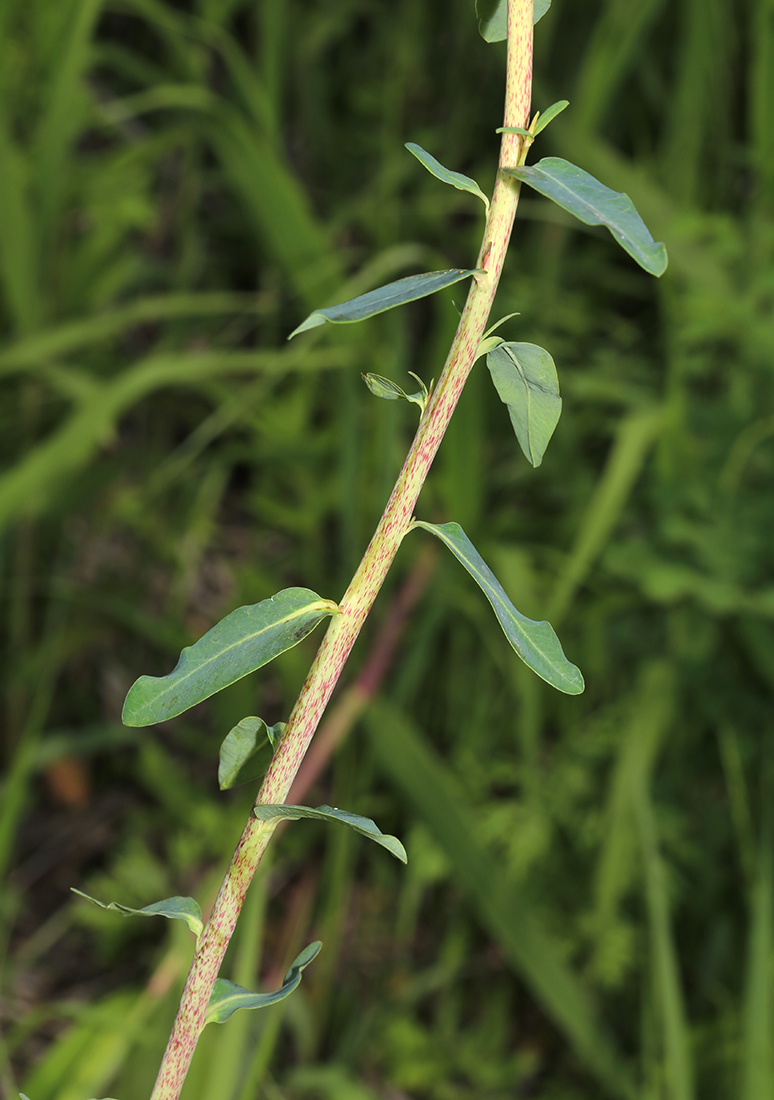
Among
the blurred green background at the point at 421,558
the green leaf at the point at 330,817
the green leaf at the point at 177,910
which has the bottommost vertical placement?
the blurred green background at the point at 421,558

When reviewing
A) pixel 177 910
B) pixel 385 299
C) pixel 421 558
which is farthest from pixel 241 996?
pixel 421 558

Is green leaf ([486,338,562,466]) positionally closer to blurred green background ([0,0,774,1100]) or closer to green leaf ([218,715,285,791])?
green leaf ([218,715,285,791])

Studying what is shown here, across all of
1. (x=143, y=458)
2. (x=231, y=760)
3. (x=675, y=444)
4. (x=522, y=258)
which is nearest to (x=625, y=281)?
(x=522, y=258)

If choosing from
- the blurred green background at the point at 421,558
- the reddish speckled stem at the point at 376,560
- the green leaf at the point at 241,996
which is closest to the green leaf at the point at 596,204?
the reddish speckled stem at the point at 376,560

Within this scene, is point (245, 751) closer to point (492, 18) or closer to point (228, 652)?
point (228, 652)

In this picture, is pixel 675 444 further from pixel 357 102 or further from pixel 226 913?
pixel 226 913

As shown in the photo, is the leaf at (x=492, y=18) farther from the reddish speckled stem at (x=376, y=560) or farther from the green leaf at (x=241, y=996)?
the green leaf at (x=241, y=996)
